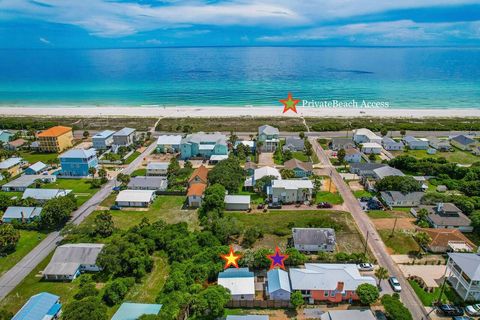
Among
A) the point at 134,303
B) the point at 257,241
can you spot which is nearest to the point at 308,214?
the point at 257,241

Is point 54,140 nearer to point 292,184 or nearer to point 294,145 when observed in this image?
point 294,145

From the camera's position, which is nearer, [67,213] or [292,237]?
[292,237]

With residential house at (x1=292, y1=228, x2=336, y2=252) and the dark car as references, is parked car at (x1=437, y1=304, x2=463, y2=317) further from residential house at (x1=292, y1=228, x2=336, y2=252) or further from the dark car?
residential house at (x1=292, y1=228, x2=336, y2=252)

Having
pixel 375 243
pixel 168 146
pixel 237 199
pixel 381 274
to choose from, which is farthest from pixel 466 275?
pixel 168 146

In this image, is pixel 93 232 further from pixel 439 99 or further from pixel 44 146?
pixel 439 99

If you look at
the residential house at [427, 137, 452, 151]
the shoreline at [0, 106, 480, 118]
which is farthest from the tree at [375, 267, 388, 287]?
the shoreline at [0, 106, 480, 118]

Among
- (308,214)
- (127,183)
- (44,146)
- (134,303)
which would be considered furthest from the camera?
(44,146)
